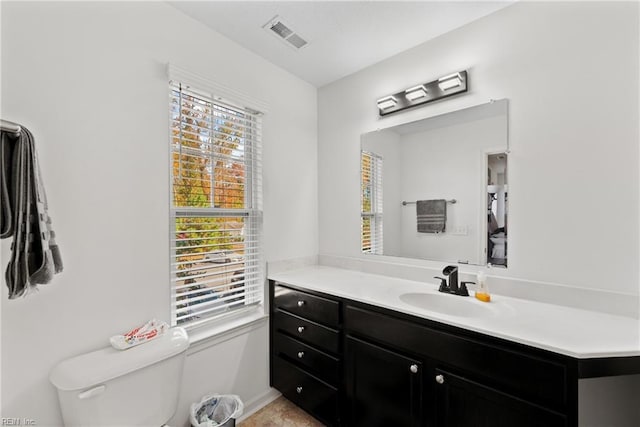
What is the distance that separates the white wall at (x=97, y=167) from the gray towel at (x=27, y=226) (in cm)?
21

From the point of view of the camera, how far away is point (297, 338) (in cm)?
186

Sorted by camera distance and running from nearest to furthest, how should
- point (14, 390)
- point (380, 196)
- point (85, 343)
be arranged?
point (14, 390)
point (85, 343)
point (380, 196)

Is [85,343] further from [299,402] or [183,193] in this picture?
[299,402]

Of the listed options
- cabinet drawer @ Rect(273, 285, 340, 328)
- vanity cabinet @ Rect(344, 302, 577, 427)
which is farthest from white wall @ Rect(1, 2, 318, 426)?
vanity cabinet @ Rect(344, 302, 577, 427)

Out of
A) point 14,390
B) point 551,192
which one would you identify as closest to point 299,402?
point 14,390

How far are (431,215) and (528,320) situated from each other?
0.82 metres

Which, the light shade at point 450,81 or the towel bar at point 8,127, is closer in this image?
the towel bar at point 8,127

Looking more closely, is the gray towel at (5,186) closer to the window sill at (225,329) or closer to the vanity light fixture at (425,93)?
the window sill at (225,329)

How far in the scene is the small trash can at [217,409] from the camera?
157cm

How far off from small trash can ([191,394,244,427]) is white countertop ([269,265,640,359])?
79cm

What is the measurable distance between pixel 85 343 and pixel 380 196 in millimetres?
1881

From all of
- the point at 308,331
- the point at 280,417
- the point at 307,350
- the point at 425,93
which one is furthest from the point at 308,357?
the point at 425,93

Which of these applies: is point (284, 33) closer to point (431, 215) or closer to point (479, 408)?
point (431, 215)

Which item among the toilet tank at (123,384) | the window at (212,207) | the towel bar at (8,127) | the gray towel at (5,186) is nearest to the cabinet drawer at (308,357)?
the window at (212,207)
